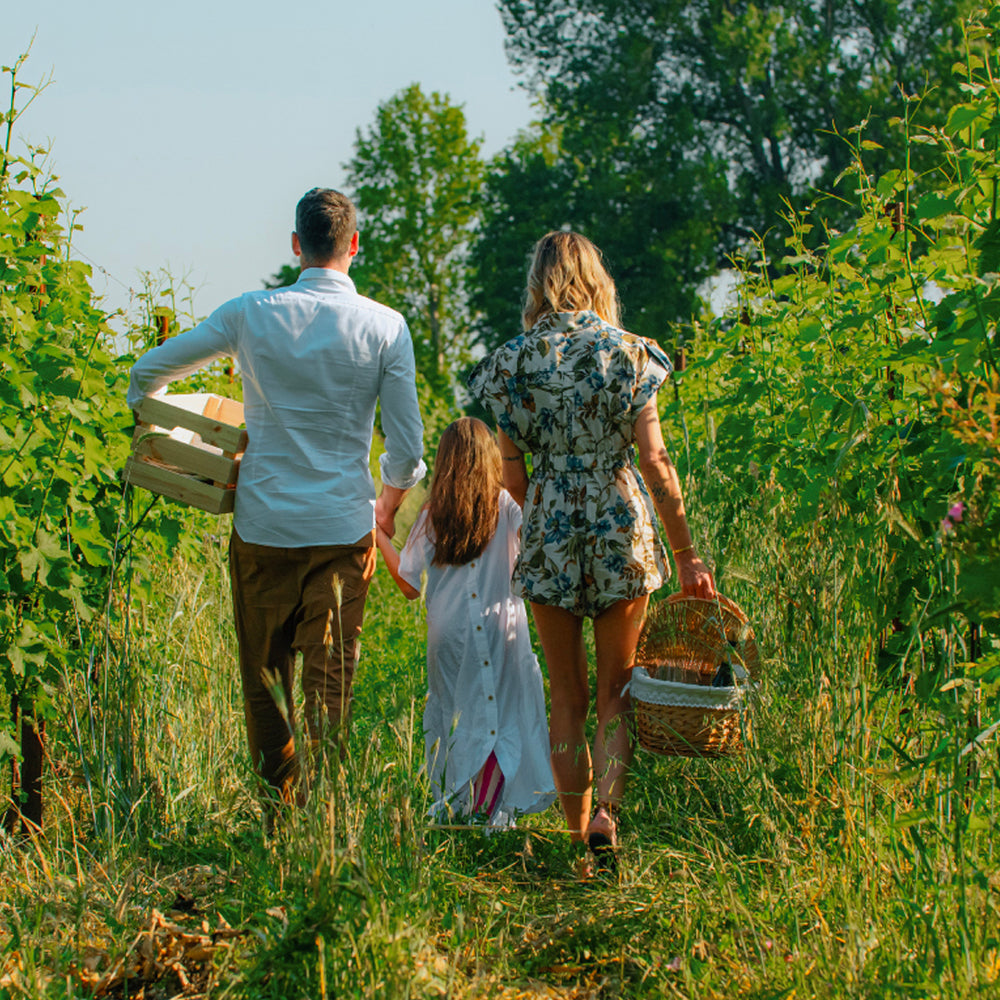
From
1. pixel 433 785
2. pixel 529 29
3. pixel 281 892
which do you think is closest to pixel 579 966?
pixel 281 892

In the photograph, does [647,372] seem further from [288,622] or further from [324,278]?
[288,622]

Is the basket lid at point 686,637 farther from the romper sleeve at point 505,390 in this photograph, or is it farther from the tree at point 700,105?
the tree at point 700,105

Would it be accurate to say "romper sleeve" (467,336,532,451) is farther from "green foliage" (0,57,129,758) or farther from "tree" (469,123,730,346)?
"tree" (469,123,730,346)

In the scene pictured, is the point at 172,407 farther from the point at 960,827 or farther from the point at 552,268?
the point at 960,827

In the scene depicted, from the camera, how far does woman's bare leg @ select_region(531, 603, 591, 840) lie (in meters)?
3.02

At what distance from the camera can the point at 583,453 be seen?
298 cm

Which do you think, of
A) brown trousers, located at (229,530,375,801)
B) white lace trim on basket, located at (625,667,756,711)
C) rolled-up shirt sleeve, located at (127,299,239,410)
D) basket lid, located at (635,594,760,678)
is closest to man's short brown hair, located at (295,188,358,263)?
rolled-up shirt sleeve, located at (127,299,239,410)

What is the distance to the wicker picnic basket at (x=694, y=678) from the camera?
266 cm

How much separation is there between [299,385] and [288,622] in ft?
2.34

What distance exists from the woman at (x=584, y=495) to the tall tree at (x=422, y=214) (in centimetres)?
3007

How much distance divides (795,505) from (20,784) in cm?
260

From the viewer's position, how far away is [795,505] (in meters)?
3.31

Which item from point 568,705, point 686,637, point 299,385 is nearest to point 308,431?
point 299,385

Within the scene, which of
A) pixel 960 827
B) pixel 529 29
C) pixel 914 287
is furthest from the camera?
pixel 529 29
